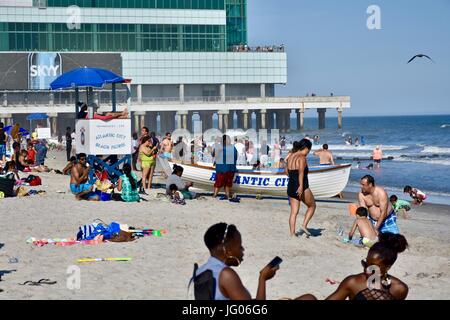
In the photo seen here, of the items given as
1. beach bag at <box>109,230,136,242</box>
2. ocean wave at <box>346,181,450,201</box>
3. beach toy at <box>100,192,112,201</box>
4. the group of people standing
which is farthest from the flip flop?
ocean wave at <box>346,181,450,201</box>

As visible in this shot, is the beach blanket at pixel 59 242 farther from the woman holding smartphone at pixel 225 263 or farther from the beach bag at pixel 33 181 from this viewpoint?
the beach bag at pixel 33 181

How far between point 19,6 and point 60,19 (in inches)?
168

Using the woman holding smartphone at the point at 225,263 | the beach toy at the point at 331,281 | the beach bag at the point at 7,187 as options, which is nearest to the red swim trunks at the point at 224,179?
the beach bag at the point at 7,187

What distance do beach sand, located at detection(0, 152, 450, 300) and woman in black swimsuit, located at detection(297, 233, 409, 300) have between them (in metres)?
3.22

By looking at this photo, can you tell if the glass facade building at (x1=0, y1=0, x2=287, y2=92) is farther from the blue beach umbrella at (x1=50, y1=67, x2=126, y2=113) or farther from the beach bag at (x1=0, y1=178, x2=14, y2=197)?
the beach bag at (x1=0, y1=178, x2=14, y2=197)

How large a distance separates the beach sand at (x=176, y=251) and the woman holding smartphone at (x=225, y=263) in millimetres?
3318

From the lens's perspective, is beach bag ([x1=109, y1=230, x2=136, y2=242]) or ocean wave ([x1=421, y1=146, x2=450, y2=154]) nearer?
beach bag ([x1=109, y1=230, x2=136, y2=242])

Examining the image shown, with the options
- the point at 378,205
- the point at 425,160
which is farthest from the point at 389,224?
the point at 425,160

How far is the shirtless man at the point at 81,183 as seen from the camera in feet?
61.8

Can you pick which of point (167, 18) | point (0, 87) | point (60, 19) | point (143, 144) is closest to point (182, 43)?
point (167, 18)

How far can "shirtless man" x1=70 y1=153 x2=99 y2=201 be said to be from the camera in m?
18.8

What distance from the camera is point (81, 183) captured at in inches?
754
